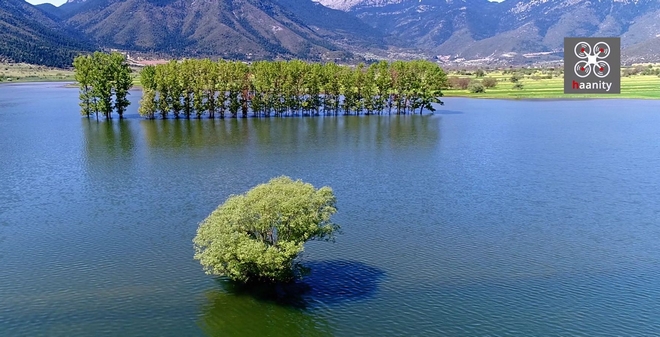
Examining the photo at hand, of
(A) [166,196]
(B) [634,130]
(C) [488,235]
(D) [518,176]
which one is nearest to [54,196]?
(A) [166,196]

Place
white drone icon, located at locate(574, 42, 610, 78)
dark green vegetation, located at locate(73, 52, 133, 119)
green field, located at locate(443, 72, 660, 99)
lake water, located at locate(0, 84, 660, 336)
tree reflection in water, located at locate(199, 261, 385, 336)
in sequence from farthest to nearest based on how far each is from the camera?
green field, located at locate(443, 72, 660, 99), white drone icon, located at locate(574, 42, 610, 78), dark green vegetation, located at locate(73, 52, 133, 119), lake water, located at locate(0, 84, 660, 336), tree reflection in water, located at locate(199, 261, 385, 336)

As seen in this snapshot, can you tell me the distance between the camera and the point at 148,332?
73.8ft

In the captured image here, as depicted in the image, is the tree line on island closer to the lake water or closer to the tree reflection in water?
the lake water

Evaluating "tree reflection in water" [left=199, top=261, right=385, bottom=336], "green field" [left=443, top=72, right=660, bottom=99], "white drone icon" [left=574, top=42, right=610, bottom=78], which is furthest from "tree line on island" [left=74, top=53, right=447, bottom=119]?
"tree reflection in water" [left=199, top=261, right=385, bottom=336]

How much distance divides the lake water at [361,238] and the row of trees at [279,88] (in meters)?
23.9

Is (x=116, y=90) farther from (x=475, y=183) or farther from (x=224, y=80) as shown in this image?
Result: (x=475, y=183)

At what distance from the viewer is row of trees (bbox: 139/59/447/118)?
89.4 m

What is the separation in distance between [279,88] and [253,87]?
4.37 metres

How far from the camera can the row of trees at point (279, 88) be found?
3519 inches

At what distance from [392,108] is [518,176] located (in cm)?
6114

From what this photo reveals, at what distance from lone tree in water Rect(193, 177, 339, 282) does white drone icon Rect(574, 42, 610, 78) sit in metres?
101

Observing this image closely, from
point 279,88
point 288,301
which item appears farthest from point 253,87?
point 288,301

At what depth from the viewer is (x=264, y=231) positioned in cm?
2567

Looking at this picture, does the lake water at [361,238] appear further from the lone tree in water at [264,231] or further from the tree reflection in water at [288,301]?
the lone tree in water at [264,231]
